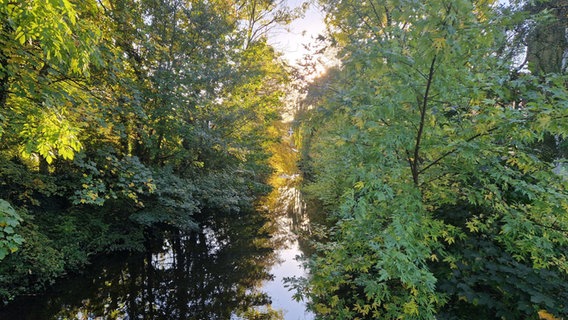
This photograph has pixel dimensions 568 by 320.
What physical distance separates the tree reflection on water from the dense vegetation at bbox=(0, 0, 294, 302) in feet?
1.75

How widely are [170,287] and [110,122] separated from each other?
4.96m

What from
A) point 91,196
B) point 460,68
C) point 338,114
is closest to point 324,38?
point 338,114

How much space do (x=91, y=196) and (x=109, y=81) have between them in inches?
93.2

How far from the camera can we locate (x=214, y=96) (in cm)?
1135

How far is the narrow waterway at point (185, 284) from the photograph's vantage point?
6.96 m

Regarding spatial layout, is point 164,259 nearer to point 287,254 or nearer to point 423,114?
point 287,254

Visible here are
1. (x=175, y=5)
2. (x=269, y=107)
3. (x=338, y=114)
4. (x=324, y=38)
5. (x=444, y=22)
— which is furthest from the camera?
(x=269, y=107)

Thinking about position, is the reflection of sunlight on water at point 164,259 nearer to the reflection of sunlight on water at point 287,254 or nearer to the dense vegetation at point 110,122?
the dense vegetation at point 110,122

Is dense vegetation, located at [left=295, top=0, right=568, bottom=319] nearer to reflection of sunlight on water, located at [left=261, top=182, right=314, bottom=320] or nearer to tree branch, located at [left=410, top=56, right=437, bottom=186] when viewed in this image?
tree branch, located at [left=410, top=56, right=437, bottom=186]

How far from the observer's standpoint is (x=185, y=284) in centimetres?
859

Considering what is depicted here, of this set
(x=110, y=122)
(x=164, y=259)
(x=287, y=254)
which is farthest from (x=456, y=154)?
(x=164, y=259)

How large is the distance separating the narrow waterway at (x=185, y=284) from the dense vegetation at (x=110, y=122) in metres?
0.55

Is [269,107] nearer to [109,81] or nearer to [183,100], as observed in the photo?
[183,100]

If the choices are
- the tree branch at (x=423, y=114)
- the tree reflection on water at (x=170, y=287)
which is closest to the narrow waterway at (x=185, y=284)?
the tree reflection on water at (x=170, y=287)
